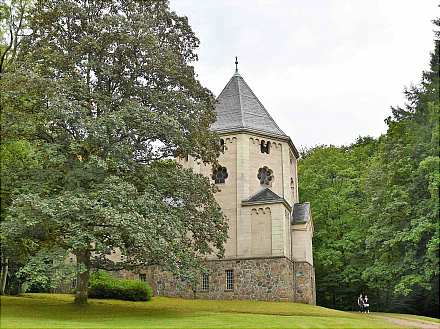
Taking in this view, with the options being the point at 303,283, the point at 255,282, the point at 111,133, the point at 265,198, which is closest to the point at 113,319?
the point at 111,133

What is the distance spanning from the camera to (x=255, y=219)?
3462 centimetres

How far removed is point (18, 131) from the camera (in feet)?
68.4

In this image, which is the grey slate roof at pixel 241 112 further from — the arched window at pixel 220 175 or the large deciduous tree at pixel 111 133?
the large deciduous tree at pixel 111 133

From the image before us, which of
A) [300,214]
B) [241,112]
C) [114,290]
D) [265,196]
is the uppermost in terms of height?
[241,112]

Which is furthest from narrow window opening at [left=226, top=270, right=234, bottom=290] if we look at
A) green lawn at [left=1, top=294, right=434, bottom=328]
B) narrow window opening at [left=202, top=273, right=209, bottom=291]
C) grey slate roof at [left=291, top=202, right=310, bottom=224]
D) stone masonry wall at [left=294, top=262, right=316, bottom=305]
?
green lawn at [left=1, top=294, right=434, bottom=328]

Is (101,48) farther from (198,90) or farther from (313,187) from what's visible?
(313,187)

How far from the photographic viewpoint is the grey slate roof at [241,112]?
120 feet

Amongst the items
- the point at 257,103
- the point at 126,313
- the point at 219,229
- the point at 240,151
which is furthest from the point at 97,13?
the point at 257,103

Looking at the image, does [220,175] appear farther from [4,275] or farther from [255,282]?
[4,275]

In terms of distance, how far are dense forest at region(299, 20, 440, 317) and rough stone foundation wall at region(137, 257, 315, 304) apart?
13.7ft

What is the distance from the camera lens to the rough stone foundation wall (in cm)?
3294

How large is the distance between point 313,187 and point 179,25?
2340cm

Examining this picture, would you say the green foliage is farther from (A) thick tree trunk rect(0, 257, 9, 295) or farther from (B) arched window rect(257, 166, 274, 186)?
(B) arched window rect(257, 166, 274, 186)

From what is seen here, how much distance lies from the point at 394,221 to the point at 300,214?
9.40m
